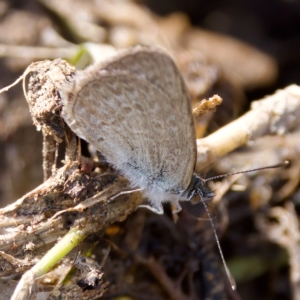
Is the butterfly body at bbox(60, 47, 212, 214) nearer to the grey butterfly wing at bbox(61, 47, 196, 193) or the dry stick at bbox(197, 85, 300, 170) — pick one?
the grey butterfly wing at bbox(61, 47, 196, 193)

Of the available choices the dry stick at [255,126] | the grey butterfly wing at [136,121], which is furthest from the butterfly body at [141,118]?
A: the dry stick at [255,126]

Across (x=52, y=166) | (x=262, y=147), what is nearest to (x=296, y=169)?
(x=262, y=147)

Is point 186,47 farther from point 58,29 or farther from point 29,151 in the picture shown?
point 29,151

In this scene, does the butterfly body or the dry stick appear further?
the dry stick

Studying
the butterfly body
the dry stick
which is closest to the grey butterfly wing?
the butterfly body

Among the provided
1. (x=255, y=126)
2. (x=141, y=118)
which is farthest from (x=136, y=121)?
(x=255, y=126)

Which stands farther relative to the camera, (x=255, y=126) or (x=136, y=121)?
(x=255, y=126)

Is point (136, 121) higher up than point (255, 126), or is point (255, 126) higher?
point (136, 121)

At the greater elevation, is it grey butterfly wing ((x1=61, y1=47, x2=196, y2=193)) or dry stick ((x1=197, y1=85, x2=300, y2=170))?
grey butterfly wing ((x1=61, y1=47, x2=196, y2=193))

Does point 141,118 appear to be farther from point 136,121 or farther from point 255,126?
point 255,126

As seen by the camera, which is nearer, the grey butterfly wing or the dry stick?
the grey butterfly wing
